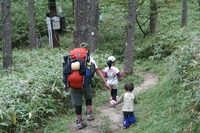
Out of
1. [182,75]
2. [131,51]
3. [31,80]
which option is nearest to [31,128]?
[31,80]

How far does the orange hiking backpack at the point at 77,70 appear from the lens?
563 cm

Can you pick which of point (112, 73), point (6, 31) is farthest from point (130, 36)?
point (6, 31)

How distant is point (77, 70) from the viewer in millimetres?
5621

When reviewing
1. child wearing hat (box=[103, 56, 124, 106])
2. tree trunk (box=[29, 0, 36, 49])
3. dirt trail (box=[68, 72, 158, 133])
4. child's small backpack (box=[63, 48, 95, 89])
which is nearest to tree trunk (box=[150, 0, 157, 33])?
tree trunk (box=[29, 0, 36, 49])

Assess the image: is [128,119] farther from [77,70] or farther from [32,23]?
[32,23]

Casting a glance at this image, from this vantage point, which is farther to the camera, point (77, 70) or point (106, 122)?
point (106, 122)

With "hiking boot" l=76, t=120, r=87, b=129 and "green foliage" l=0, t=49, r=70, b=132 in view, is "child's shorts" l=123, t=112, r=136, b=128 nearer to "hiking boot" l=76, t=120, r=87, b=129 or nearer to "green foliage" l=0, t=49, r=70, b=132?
"hiking boot" l=76, t=120, r=87, b=129

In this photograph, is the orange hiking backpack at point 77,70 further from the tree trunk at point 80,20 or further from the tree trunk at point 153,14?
the tree trunk at point 153,14

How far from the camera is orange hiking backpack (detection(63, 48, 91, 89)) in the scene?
18.5 ft

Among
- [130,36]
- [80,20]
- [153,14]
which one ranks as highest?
[80,20]

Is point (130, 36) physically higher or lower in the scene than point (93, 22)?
lower

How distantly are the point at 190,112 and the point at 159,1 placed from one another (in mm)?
10205

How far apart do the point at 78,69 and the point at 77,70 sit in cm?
3

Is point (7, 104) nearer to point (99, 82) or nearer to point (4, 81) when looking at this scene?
point (4, 81)
